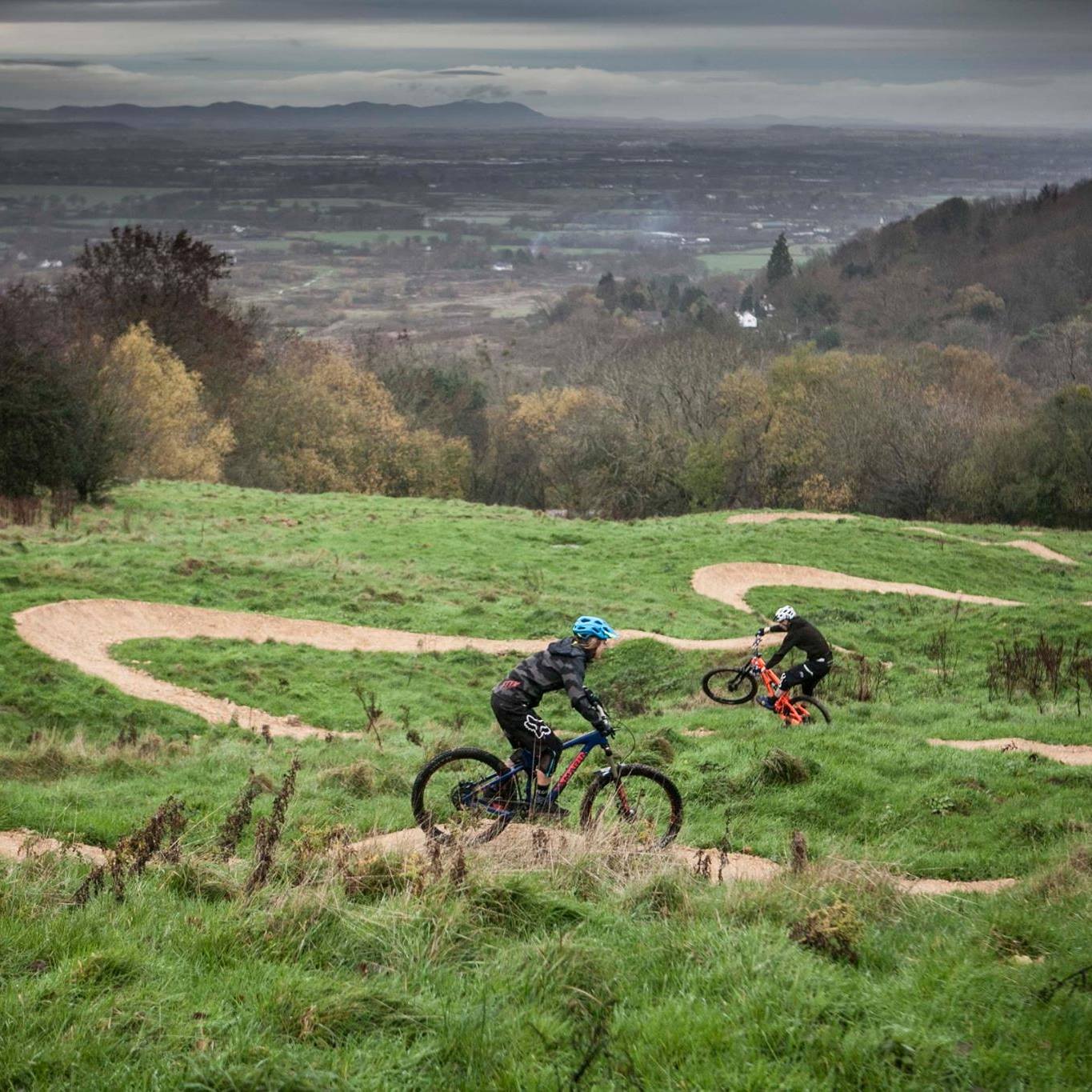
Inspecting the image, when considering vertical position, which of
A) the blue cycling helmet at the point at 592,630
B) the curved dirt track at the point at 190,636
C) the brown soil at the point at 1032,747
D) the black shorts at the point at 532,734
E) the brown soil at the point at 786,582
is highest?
the blue cycling helmet at the point at 592,630

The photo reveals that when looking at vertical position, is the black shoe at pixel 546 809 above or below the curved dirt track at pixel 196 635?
above

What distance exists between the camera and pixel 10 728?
51.1 feet

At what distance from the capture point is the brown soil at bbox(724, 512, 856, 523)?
3616cm

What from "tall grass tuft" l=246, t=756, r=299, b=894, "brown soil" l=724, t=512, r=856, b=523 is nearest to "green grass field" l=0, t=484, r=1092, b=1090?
"tall grass tuft" l=246, t=756, r=299, b=894

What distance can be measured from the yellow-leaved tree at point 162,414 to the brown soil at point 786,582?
24.1 meters

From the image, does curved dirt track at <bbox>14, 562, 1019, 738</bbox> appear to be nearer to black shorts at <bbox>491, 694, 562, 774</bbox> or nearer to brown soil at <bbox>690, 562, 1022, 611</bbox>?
brown soil at <bbox>690, 562, 1022, 611</bbox>

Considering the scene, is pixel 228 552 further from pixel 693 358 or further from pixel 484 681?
pixel 693 358

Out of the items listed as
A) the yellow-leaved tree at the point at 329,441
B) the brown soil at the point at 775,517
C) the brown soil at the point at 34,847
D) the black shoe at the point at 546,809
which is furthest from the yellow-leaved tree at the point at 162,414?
the black shoe at the point at 546,809

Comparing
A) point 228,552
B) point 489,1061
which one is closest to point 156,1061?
point 489,1061

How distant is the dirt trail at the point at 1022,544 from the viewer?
3500 centimetres

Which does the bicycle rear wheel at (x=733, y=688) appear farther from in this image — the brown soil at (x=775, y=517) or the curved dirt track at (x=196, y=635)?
the brown soil at (x=775, y=517)

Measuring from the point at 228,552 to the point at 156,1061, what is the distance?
896 inches

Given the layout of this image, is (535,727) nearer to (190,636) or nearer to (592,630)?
(592,630)

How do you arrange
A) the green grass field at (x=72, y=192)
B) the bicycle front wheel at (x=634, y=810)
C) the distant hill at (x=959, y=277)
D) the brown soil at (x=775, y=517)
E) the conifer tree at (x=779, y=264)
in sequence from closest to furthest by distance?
1. the bicycle front wheel at (x=634, y=810)
2. the brown soil at (x=775, y=517)
3. the distant hill at (x=959, y=277)
4. the conifer tree at (x=779, y=264)
5. the green grass field at (x=72, y=192)
